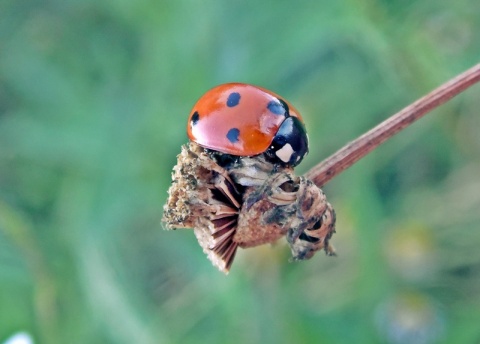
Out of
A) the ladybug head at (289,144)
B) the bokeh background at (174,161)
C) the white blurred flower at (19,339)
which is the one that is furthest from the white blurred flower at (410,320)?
the white blurred flower at (19,339)

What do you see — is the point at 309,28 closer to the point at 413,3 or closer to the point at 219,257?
the point at 413,3

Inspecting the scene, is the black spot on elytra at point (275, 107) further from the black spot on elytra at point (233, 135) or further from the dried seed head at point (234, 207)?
the dried seed head at point (234, 207)

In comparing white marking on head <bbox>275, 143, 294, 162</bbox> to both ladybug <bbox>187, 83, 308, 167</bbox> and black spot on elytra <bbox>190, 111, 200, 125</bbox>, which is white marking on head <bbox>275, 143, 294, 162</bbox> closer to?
ladybug <bbox>187, 83, 308, 167</bbox>

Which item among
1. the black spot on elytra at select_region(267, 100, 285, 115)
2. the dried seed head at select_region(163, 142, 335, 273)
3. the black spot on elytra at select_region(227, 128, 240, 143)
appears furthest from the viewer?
the black spot on elytra at select_region(267, 100, 285, 115)

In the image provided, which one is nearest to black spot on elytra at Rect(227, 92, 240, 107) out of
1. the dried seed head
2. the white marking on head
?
the white marking on head

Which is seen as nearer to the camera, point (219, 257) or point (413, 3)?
point (219, 257)

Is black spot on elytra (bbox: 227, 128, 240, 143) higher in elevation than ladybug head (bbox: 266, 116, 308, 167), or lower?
higher

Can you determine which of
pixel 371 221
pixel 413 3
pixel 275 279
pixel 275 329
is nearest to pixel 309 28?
pixel 413 3
